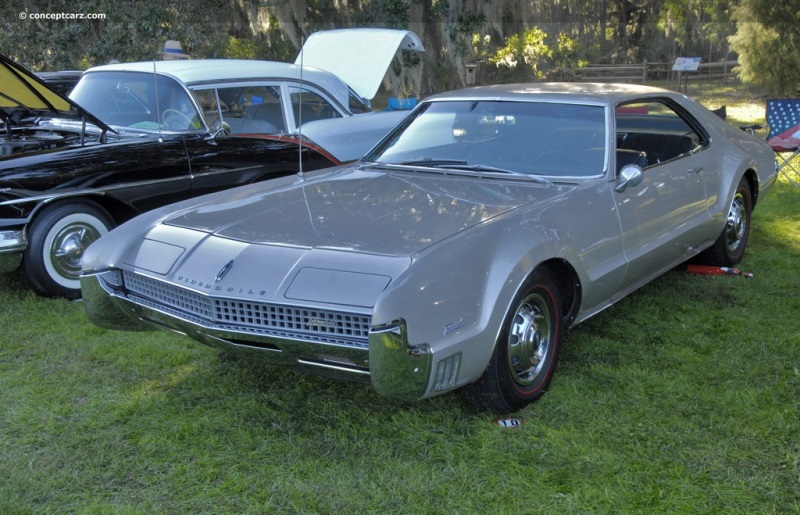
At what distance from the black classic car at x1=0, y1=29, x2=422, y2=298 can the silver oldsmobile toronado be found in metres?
1.04

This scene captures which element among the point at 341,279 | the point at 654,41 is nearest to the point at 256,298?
the point at 341,279

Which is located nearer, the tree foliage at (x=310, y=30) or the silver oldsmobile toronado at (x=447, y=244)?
the silver oldsmobile toronado at (x=447, y=244)

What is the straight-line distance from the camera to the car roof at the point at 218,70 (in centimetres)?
595

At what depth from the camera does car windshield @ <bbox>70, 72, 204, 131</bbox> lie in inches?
230

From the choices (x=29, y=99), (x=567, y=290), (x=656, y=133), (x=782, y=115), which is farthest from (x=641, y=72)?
(x=567, y=290)

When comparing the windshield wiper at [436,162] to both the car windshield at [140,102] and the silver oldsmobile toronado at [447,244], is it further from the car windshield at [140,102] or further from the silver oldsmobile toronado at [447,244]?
the car windshield at [140,102]

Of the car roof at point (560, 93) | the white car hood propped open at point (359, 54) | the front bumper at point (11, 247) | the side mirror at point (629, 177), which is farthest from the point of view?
the white car hood propped open at point (359, 54)

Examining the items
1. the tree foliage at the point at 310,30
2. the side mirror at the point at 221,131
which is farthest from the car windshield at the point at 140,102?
the tree foliage at the point at 310,30

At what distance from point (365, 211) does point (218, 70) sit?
3.07 m

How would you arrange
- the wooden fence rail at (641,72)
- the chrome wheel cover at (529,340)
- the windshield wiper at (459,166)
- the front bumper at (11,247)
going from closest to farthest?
the chrome wheel cover at (529,340), the windshield wiper at (459,166), the front bumper at (11,247), the wooden fence rail at (641,72)

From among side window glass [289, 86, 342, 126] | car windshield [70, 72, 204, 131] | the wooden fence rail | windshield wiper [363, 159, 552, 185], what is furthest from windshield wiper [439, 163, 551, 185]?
the wooden fence rail

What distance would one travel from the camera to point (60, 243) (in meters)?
5.09

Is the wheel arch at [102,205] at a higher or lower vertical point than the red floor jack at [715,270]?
higher

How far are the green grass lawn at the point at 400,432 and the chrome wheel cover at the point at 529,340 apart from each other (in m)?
0.17
